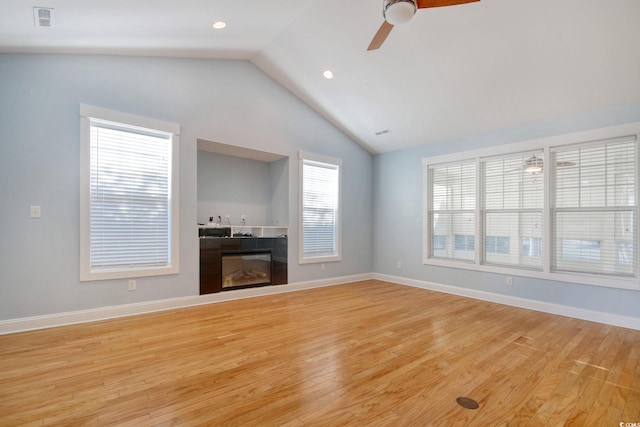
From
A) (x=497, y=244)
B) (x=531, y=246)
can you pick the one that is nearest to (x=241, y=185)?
(x=497, y=244)

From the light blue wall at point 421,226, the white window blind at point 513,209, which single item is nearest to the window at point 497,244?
the white window blind at point 513,209

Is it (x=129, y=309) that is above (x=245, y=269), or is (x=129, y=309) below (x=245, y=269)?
below

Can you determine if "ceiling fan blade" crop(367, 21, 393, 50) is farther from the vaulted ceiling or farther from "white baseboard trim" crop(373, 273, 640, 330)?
"white baseboard trim" crop(373, 273, 640, 330)

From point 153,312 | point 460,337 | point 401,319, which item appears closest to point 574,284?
point 460,337

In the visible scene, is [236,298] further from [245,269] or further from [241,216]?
[241,216]

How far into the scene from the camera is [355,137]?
6383 millimetres

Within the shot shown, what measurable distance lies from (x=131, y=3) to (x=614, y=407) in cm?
493

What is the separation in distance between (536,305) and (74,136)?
640 cm

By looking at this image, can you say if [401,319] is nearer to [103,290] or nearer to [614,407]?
[614,407]

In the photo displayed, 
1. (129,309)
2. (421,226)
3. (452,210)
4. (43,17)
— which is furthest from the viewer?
(421,226)

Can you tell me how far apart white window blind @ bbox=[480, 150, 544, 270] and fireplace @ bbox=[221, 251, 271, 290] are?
3692 millimetres

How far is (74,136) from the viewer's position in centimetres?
356

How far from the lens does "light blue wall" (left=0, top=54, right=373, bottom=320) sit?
3246mm

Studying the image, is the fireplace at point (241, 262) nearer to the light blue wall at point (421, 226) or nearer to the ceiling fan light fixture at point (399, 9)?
the light blue wall at point (421, 226)
